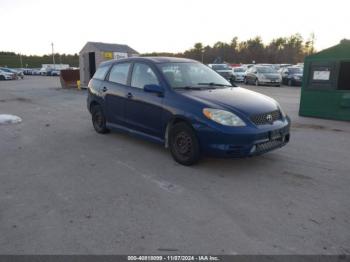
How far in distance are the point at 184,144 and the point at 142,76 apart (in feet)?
5.35

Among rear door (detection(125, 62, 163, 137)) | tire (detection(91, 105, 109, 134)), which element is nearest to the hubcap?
rear door (detection(125, 62, 163, 137))

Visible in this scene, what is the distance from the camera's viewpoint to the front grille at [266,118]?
14.9 ft

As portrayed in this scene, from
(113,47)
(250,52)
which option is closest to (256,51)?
(250,52)

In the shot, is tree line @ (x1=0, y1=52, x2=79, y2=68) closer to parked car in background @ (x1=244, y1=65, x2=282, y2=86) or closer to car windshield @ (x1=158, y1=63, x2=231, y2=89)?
parked car in background @ (x1=244, y1=65, x2=282, y2=86)

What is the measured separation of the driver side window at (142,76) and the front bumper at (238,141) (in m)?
1.48

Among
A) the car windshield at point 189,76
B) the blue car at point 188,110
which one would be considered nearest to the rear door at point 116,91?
the blue car at point 188,110

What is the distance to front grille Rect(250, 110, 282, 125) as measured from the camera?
4.55m

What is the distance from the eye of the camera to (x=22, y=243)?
297 cm

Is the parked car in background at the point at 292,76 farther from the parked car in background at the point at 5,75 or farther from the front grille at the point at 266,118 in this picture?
the parked car in background at the point at 5,75

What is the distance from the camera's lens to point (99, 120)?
7.27m

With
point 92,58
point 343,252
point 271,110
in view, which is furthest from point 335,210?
point 92,58

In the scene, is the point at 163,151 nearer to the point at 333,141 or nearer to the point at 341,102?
the point at 333,141

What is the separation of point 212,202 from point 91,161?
2495 mm

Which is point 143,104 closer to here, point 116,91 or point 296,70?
point 116,91
